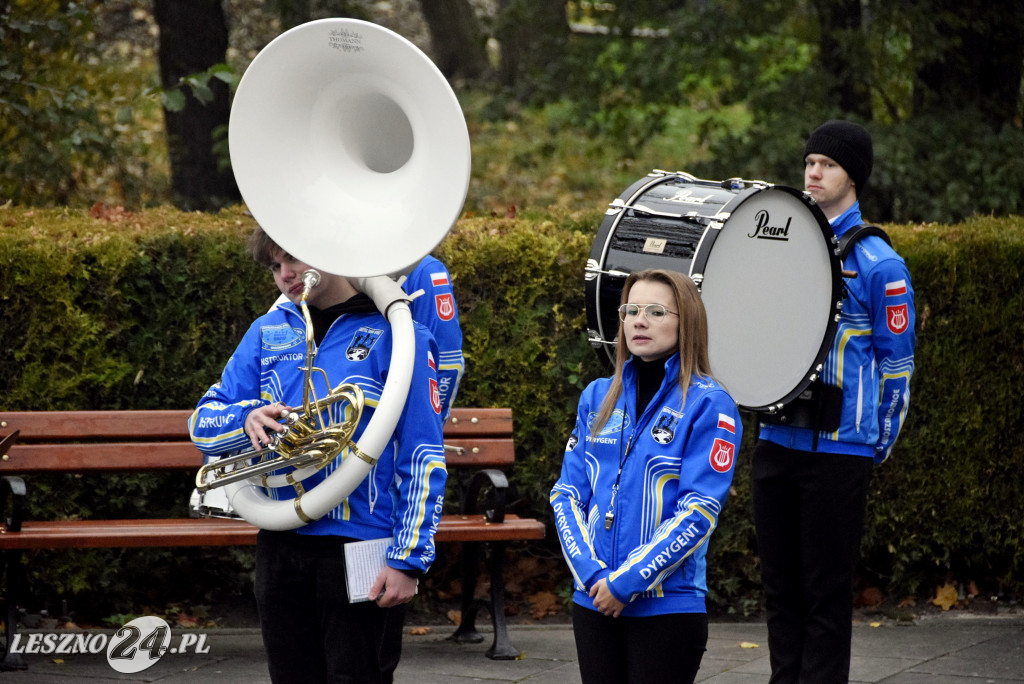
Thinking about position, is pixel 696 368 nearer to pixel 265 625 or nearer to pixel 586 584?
pixel 586 584

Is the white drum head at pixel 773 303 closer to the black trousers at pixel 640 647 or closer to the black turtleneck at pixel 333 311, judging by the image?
the black trousers at pixel 640 647

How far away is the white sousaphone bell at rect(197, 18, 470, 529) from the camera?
10.0ft

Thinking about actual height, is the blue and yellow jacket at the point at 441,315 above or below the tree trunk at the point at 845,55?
below

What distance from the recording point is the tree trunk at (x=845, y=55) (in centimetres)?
1000

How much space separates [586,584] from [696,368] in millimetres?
656

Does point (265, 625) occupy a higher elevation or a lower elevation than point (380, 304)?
lower

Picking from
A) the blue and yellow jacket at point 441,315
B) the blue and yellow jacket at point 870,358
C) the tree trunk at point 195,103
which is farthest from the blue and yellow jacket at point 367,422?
the tree trunk at point 195,103

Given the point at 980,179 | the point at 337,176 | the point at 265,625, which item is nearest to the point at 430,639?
the point at 265,625

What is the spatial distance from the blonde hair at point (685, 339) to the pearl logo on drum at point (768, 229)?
91 cm

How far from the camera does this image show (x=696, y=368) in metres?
3.29

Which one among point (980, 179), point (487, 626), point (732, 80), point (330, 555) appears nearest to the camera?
point (330, 555)

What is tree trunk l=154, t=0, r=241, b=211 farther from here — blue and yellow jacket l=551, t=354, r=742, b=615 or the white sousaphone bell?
blue and yellow jacket l=551, t=354, r=742, b=615

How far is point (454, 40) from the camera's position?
14.4 meters

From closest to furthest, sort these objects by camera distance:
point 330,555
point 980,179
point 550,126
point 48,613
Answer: point 330,555
point 48,613
point 980,179
point 550,126
